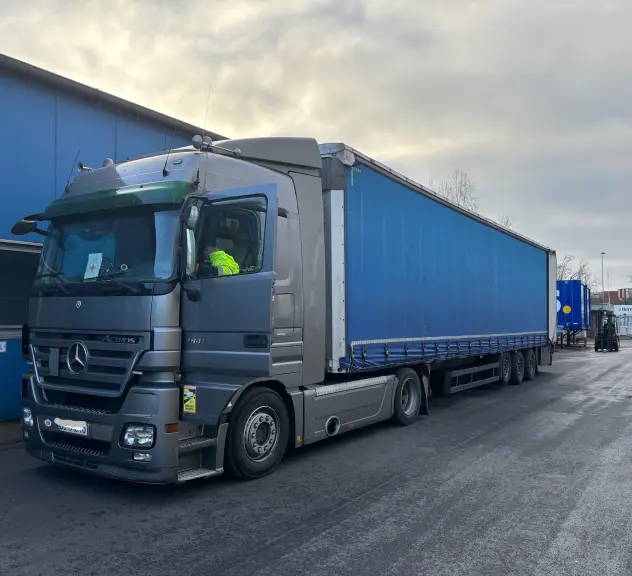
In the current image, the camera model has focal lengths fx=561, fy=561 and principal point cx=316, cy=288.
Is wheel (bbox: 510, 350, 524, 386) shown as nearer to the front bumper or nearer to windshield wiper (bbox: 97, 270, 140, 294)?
the front bumper

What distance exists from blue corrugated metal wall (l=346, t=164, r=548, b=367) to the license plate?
11.3 ft

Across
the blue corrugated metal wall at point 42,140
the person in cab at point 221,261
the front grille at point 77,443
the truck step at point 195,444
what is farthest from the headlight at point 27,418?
the blue corrugated metal wall at point 42,140

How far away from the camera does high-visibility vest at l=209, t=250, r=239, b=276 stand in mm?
5500

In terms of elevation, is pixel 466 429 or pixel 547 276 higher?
pixel 547 276

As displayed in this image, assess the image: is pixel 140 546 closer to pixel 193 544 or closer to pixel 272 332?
pixel 193 544

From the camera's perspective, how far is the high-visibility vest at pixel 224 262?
18.0 ft

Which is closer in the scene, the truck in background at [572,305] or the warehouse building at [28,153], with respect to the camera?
the warehouse building at [28,153]

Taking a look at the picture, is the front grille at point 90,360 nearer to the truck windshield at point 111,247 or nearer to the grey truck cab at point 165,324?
the grey truck cab at point 165,324

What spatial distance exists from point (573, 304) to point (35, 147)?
28.0 meters

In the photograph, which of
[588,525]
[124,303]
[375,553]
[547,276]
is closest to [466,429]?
[588,525]

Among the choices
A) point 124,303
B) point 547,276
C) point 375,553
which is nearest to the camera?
point 375,553

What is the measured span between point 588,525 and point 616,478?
5.48 ft

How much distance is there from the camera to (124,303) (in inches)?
204

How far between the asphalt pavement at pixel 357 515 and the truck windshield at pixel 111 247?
2.12 metres
